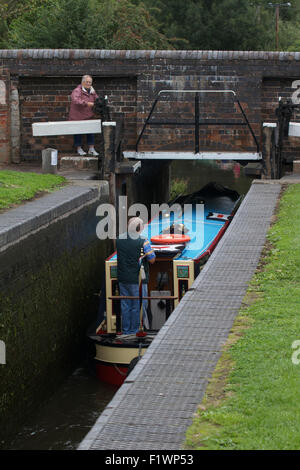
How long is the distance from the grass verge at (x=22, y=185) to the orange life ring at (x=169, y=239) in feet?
7.92

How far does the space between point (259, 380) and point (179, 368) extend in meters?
0.75

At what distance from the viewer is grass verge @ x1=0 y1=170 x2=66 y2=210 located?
14534mm

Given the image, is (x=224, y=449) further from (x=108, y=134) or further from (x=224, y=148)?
(x=224, y=148)

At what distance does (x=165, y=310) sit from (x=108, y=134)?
6430 millimetres

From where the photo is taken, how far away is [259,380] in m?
6.62

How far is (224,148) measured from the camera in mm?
20422

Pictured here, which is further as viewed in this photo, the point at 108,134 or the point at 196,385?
the point at 108,134

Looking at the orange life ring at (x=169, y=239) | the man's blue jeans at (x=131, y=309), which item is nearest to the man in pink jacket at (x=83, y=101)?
the orange life ring at (x=169, y=239)

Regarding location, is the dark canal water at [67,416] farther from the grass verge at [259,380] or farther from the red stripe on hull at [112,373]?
the grass verge at [259,380]

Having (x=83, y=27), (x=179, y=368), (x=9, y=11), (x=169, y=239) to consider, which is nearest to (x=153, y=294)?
(x=169, y=239)

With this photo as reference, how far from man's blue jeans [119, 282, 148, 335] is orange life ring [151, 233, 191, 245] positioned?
5.05ft

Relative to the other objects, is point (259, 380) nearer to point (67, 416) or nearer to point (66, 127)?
point (67, 416)

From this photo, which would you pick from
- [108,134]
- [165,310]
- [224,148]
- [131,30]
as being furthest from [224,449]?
[131,30]

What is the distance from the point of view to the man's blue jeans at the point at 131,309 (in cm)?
1329
